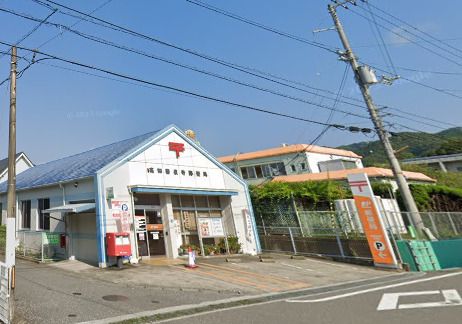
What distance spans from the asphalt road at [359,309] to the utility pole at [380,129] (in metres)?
6.35

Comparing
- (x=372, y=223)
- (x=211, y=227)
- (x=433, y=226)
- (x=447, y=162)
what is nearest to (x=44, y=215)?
(x=211, y=227)

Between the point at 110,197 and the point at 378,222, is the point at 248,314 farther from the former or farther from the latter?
the point at 378,222

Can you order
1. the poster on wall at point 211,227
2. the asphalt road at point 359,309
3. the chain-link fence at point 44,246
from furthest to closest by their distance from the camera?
the poster on wall at point 211,227, the chain-link fence at point 44,246, the asphalt road at point 359,309

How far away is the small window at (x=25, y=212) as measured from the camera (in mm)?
17244

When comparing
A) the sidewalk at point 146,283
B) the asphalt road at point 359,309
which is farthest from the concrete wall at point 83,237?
the asphalt road at point 359,309

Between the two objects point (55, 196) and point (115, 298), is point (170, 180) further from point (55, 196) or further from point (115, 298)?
point (115, 298)

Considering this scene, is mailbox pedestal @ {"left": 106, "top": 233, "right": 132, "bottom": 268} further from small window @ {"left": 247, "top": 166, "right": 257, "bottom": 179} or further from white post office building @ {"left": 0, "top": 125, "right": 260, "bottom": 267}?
small window @ {"left": 247, "top": 166, "right": 257, "bottom": 179}

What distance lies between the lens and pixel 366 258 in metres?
15.8

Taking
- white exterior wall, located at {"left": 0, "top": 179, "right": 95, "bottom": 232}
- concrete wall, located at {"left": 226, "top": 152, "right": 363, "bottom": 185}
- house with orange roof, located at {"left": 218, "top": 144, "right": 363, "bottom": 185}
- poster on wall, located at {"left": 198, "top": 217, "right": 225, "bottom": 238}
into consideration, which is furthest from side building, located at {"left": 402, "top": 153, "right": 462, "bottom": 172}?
white exterior wall, located at {"left": 0, "top": 179, "right": 95, "bottom": 232}

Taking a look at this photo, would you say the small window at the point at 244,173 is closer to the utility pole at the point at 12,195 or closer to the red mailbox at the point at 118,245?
the red mailbox at the point at 118,245

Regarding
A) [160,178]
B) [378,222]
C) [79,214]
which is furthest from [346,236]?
[79,214]

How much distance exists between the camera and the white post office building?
14.0 metres

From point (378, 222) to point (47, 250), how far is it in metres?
14.8

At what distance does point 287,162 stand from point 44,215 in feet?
72.4
